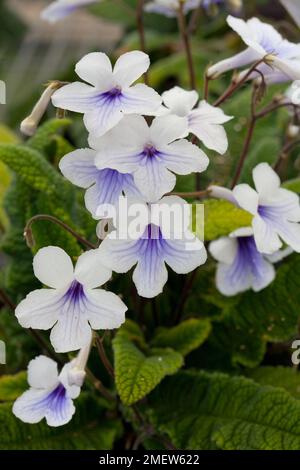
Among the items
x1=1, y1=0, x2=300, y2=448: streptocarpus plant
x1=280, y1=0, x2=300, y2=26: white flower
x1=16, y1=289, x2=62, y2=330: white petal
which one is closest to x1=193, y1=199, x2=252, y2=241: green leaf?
x1=1, y1=0, x2=300, y2=448: streptocarpus plant

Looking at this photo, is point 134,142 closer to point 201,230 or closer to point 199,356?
point 201,230

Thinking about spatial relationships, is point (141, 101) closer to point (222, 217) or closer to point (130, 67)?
point (130, 67)

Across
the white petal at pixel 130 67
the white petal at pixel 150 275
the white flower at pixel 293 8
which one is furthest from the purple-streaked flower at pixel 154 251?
the white flower at pixel 293 8

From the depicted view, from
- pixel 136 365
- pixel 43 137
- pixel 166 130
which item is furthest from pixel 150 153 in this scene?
pixel 43 137

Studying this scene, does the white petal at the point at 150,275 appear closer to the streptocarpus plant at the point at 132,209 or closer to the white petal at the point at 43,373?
the streptocarpus plant at the point at 132,209

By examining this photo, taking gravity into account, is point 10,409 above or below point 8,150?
below

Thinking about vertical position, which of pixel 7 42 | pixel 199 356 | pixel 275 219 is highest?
pixel 275 219
